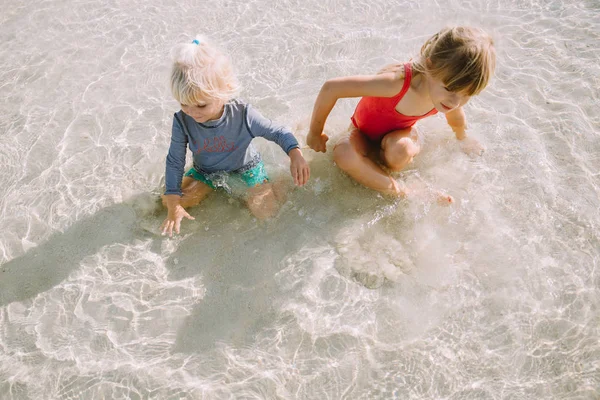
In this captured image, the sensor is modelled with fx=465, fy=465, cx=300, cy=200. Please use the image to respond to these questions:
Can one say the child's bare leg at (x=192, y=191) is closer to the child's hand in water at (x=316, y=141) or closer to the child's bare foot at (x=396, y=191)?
the child's hand in water at (x=316, y=141)

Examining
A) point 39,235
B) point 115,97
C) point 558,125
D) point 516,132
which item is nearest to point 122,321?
point 39,235

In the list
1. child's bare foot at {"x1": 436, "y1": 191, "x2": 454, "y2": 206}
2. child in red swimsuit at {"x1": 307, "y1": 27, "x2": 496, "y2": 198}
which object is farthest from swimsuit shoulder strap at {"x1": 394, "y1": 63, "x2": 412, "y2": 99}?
child's bare foot at {"x1": 436, "y1": 191, "x2": 454, "y2": 206}

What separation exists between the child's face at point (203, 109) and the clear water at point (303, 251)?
2.44ft

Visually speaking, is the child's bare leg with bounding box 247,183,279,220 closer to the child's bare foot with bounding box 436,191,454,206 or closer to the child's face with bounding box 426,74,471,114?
the child's bare foot with bounding box 436,191,454,206

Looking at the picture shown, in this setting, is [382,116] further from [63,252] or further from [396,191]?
[63,252]

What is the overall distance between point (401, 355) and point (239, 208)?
1.37 m

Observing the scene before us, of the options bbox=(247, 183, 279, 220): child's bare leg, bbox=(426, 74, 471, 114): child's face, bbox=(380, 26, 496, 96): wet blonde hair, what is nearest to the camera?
bbox=(380, 26, 496, 96): wet blonde hair

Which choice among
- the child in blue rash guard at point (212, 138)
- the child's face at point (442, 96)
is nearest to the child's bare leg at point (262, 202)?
the child in blue rash guard at point (212, 138)

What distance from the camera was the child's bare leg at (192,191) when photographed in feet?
9.86

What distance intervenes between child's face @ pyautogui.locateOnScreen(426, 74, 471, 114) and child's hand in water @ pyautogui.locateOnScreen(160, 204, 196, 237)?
5.19ft

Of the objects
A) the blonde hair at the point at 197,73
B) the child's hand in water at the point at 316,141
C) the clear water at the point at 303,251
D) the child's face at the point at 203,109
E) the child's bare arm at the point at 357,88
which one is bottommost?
the clear water at the point at 303,251

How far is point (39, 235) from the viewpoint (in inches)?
115

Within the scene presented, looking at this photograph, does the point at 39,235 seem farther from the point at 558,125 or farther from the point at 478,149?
the point at 558,125

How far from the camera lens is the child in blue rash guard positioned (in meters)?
2.34
